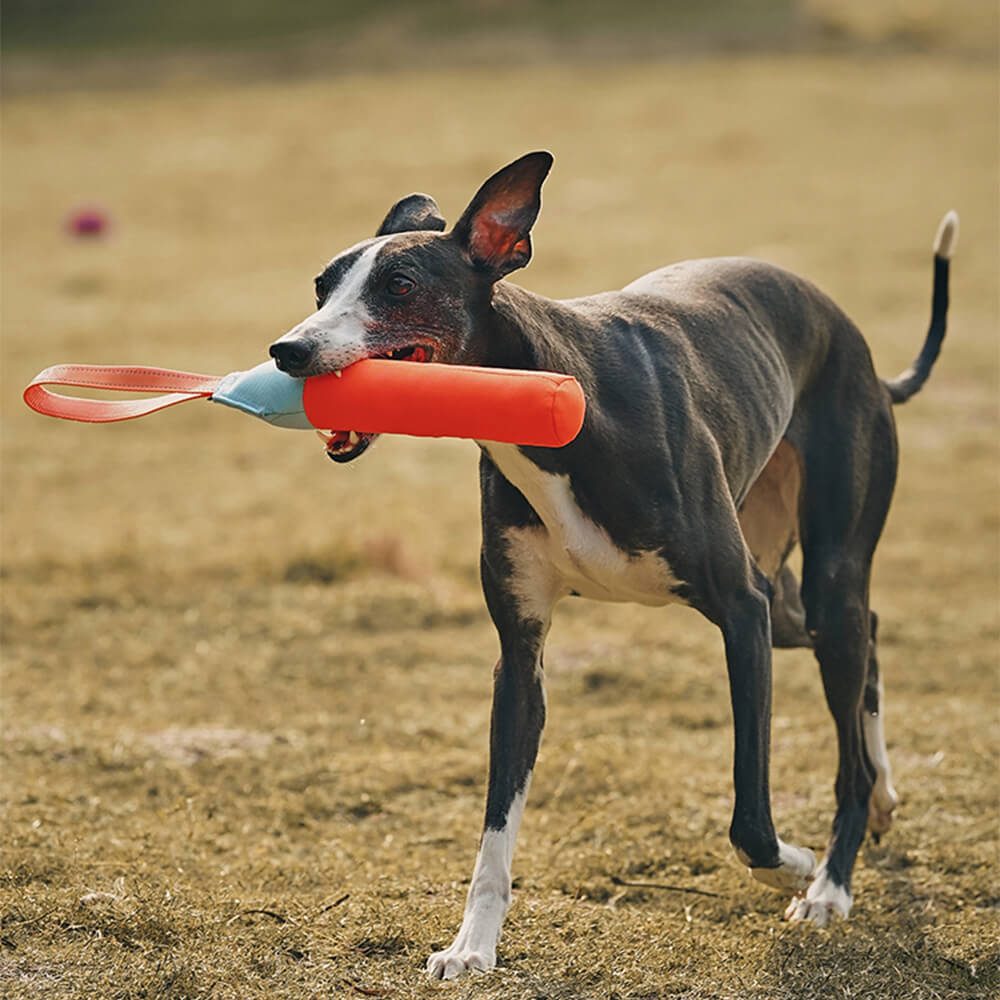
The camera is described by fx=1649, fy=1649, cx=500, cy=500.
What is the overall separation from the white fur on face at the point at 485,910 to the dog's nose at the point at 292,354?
1.37 meters

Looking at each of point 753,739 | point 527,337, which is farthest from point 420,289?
point 753,739

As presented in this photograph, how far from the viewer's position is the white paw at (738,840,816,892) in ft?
14.6

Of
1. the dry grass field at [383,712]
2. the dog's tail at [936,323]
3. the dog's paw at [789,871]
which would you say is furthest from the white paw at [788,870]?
the dog's tail at [936,323]

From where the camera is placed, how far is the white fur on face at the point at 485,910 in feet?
13.4

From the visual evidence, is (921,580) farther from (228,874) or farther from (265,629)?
(228,874)

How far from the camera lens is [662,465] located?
4.28 meters

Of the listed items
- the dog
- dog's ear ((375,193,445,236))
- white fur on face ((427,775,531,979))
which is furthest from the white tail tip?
white fur on face ((427,775,531,979))

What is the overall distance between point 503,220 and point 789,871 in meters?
1.92

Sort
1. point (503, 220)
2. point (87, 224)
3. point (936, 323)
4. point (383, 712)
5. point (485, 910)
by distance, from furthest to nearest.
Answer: point (87, 224) < point (383, 712) < point (936, 323) < point (485, 910) < point (503, 220)

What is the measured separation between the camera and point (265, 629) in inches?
315

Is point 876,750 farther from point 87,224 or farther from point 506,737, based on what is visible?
point 87,224

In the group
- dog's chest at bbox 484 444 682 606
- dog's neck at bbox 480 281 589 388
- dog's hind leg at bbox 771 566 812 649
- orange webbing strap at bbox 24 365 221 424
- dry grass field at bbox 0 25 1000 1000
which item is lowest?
dry grass field at bbox 0 25 1000 1000

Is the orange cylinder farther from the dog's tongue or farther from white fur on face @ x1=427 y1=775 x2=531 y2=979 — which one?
white fur on face @ x1=427 y1=775 x2=531 y2=979

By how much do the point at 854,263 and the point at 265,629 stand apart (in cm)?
1150
